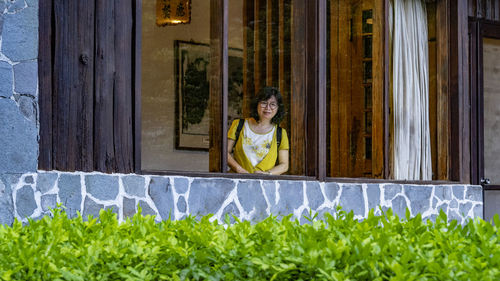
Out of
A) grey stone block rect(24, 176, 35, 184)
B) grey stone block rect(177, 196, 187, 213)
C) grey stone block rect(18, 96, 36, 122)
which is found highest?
grey stone block rect(18, 96, 36, 122)

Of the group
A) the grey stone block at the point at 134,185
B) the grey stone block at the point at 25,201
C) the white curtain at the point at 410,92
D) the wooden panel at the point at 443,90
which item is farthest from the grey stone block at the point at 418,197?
the grey stone block at the point at 25,201

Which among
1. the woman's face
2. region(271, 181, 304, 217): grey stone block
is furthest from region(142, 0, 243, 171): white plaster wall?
region(271, 181, 304, 217): grey stone block

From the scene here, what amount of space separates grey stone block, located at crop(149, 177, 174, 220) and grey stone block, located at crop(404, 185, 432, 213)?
304cm

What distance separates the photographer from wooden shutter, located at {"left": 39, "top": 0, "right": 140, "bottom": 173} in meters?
6.27

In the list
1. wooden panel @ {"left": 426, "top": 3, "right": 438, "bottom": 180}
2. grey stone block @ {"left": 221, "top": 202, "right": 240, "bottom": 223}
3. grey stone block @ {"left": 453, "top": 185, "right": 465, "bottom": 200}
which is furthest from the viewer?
wooden panel @ {"left": 426, "top": 3, "right": 438, "bottom": 180}

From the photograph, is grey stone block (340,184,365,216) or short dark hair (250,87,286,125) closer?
grey stone block (340,184,365,216)

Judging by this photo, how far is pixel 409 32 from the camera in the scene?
956cm

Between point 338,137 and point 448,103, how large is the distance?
1.67 meters

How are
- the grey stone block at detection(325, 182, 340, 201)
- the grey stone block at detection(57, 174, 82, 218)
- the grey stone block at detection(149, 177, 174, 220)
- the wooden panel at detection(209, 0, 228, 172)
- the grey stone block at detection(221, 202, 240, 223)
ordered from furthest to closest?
the grey stone block at detection(325, 182, 340, 201) < the wooden panel at detection(209, 0, 228, 172) < the grey stone block at detection(221, 202, 240, 223) < the grey stone block at detection(149, 177, 174, 220) < the grey stone block at detection(57, 174, 82, 218)

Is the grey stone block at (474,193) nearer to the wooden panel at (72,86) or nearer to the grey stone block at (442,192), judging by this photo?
the grey stone block at (442,192)

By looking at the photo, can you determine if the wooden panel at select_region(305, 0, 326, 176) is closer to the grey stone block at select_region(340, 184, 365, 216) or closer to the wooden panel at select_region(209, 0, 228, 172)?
the grey stone block at select_region(340, 184, 365, 216)

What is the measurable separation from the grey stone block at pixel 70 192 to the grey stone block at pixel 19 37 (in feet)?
3.05

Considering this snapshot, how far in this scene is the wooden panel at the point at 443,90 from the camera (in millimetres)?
9523

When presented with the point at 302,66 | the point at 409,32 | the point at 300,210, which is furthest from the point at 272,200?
the point at 409,32
